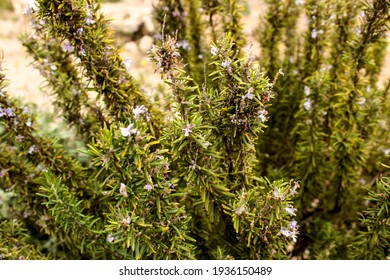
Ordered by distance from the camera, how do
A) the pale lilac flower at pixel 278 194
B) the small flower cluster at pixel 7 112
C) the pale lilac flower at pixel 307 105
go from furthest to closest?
the pale lilac flower at pixel 307 105, the small flower cluster at pixel 7 112, the pale lilac flower at pixel 278 194

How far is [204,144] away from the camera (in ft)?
5.91

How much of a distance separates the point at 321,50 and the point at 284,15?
15.5 inches

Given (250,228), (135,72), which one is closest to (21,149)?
(250,228)

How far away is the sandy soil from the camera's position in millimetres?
6052

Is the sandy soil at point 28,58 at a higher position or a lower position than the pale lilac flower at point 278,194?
higher

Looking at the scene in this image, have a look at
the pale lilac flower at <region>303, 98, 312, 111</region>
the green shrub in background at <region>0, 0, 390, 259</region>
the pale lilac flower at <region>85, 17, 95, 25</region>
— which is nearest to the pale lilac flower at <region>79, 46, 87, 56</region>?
the green shrub in background at <region>0, 0, 390, 259</region>

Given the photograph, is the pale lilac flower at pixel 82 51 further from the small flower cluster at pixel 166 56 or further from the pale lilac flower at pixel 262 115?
the pale lilac flower at pixel 262 115

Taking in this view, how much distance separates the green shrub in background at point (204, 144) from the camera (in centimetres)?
181

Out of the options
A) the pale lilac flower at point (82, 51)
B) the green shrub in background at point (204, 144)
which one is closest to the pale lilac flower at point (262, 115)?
the green shrub in background at point (204, 144)

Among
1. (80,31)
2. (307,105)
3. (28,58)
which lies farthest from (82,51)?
(28,58)

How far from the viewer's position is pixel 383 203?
205cm

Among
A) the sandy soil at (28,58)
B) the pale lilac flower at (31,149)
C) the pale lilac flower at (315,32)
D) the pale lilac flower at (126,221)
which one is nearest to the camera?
the pale lilac flower at (126,221)

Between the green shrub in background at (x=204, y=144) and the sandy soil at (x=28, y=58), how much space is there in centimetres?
268

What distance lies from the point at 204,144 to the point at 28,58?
5.33 metres
